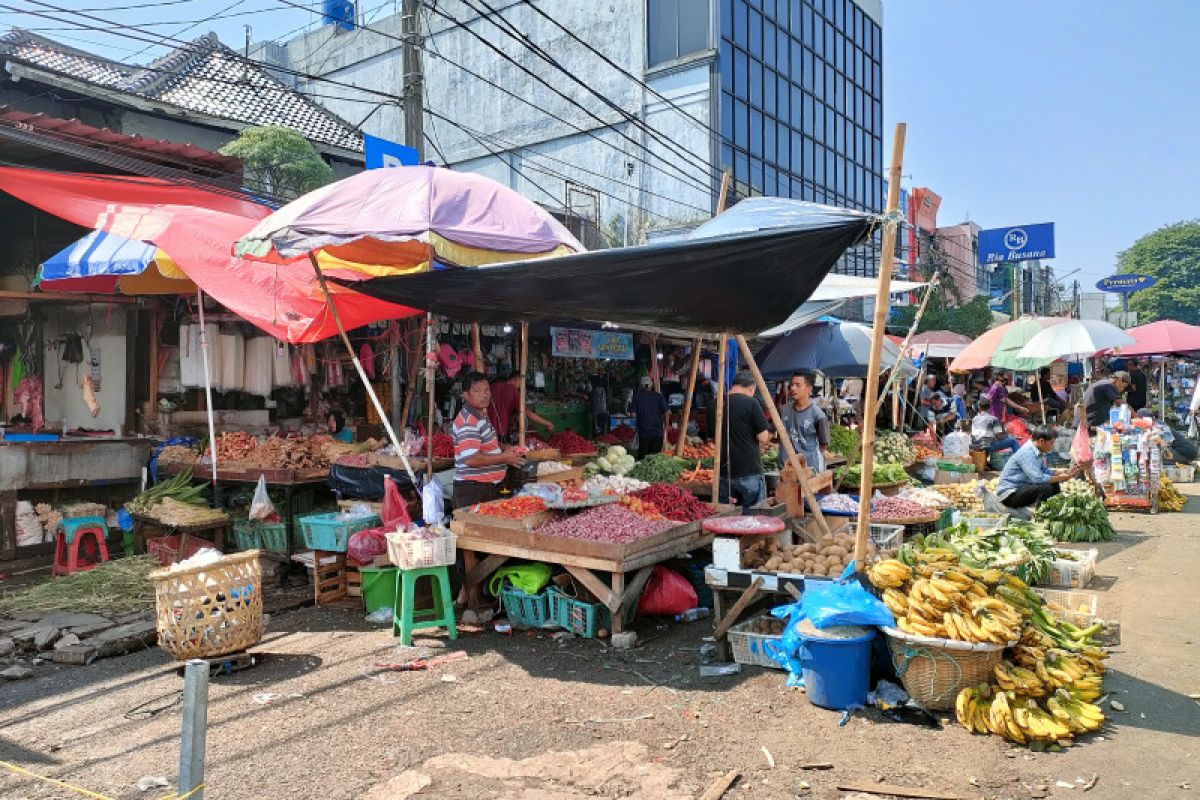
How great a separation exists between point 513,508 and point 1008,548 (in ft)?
14.4

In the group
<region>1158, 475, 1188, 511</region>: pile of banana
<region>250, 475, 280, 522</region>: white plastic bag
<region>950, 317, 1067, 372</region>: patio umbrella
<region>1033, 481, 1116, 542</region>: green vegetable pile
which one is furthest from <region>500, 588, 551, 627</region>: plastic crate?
<region>950, 317, 1067, 372</region>: patio umbrella

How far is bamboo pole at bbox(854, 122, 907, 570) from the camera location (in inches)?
196

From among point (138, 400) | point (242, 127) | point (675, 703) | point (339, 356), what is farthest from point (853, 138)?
point (675, 703)

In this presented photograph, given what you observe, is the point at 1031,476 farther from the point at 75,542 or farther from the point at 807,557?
the point at 75,542

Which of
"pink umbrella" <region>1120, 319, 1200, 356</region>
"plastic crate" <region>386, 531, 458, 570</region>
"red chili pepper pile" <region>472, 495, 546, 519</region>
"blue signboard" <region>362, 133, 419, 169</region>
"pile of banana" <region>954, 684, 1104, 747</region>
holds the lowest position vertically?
"pile of banana" <region>954, 684, 1104, 747</region>

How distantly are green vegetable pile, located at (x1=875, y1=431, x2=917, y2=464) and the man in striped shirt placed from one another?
7.02m

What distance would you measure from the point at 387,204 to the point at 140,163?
16.9 feet

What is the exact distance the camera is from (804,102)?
28.1 m

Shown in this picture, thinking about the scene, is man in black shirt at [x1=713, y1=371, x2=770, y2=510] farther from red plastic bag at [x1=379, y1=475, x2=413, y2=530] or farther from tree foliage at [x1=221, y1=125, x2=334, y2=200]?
tree foliage at [x1=221, y1=125, x2=334, y2=200]

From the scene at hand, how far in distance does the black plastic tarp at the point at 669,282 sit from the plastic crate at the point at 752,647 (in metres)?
2.49

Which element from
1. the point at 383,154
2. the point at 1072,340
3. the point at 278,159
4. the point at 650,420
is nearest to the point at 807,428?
the point at 650,420

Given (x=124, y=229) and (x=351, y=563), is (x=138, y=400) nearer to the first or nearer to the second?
(x=124, y=229)

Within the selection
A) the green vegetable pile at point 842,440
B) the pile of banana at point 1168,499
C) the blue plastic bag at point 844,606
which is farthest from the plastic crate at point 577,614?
the pile of banana at point 1168,499

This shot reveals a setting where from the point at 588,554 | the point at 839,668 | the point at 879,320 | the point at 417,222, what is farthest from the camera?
the point at 588,554
